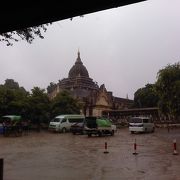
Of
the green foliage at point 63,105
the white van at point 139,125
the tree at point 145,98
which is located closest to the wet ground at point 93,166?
the white van at point 139,125

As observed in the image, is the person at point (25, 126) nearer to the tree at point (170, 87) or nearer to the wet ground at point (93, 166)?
the tree at point (170, 87)

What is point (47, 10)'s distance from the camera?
304 inches

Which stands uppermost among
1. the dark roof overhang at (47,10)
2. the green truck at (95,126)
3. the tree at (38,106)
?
the tree at (38,106)

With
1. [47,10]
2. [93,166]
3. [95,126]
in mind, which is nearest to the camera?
[47,10]

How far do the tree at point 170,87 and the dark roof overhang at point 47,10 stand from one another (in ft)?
135

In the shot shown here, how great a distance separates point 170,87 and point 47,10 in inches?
1682

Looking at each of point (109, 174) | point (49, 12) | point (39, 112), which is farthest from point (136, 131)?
point (49, 12)

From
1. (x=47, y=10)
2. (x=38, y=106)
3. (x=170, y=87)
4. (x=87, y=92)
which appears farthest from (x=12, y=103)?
(x=47, y=10)

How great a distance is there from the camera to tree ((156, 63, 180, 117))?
48.8m

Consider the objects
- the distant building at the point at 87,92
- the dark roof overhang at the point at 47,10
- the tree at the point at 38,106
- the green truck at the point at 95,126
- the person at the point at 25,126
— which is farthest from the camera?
the distant building at the point at 87,92

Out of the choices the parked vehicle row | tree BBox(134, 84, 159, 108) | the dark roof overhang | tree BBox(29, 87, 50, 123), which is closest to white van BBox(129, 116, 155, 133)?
the parked vehicle row

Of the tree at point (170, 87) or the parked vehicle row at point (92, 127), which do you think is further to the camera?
the tree at point (170, 87)

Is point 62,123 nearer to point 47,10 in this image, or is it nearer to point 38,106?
point 38,106

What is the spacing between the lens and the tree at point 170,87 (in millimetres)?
48838
